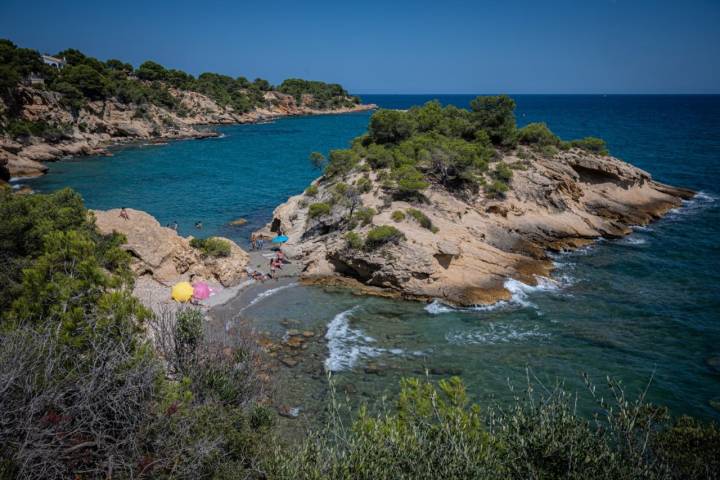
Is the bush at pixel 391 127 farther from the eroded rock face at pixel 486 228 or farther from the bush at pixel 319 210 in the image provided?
the bush at pixel 319 210

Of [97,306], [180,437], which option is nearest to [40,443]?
[180,437]

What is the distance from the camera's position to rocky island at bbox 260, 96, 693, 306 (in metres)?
25.3

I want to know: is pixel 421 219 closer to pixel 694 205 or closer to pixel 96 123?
pixel 694 205

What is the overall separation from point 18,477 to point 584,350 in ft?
66.0

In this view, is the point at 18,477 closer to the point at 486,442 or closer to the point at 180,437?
the point at 180,437

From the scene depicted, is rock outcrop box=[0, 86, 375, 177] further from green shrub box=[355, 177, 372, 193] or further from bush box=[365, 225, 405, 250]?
bush box=[365, 225, 405, 250]

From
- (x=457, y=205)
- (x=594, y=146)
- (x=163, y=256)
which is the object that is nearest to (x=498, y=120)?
(x=594, y=146)

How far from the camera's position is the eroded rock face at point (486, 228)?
24.8 m

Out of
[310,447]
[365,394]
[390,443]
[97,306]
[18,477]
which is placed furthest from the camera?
[365,394]

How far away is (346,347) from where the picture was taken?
19469 mm

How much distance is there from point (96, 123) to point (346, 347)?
87.6m

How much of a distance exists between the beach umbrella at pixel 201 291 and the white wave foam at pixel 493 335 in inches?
495

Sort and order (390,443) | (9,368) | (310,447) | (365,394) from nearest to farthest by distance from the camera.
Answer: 1. (9,368)
2. (390,443)
3. (310,447)
4. (365,394)

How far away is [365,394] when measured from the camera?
16.2m
